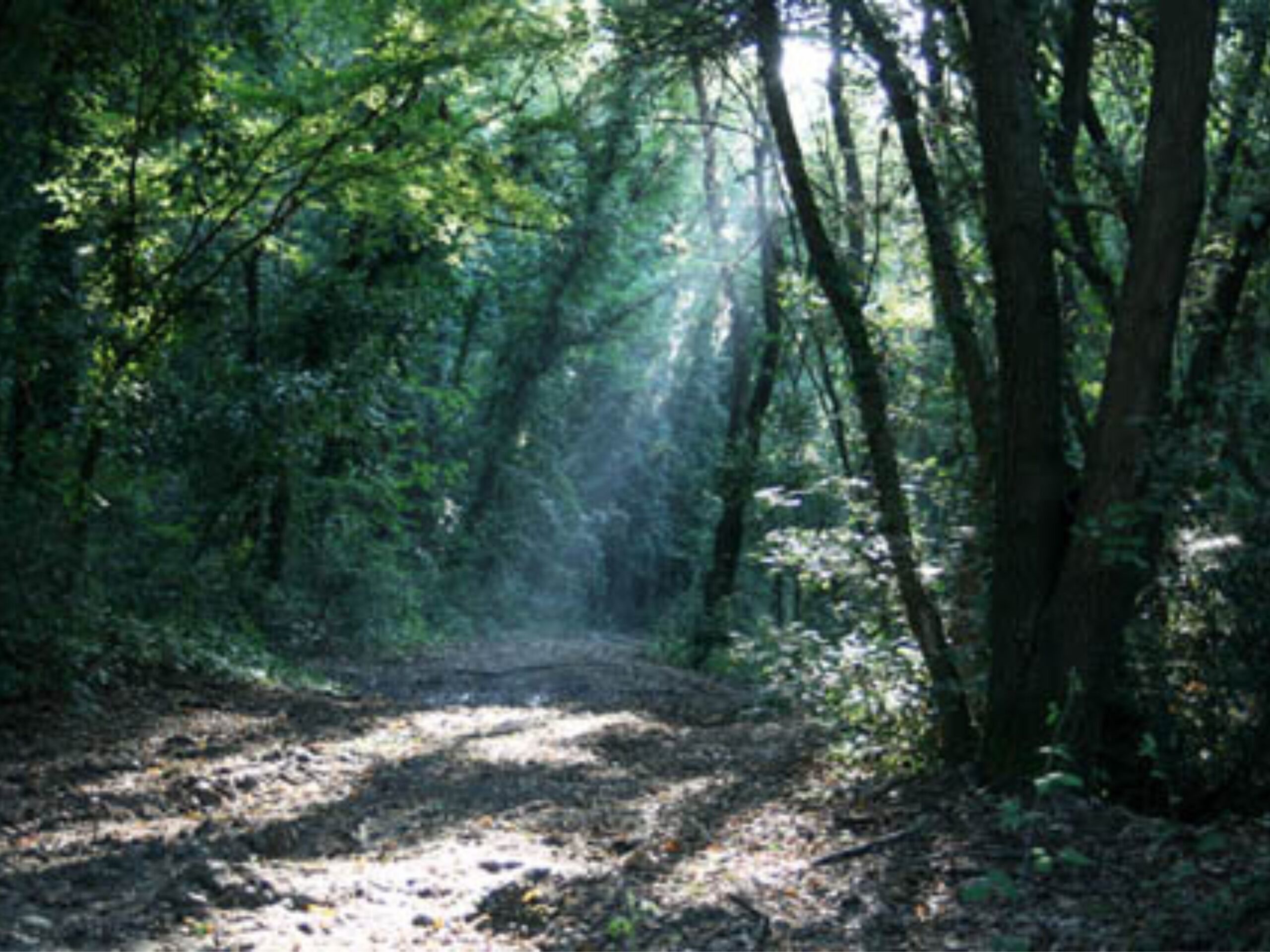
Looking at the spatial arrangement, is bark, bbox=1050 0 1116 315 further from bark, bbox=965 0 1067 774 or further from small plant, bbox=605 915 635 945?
small plant, bbox=605 915 635 945

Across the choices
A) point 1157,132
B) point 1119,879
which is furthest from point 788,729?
point 1157,132

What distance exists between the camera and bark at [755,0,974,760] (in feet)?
21.7

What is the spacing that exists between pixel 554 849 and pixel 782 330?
33.9 ft

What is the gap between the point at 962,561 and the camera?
6953 millimetres

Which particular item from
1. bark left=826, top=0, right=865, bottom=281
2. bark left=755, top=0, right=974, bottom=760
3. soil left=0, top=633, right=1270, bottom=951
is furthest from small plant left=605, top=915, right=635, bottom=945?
bark left=826, top=0, right=865, bottom=281

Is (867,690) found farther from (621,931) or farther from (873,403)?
(621,931)

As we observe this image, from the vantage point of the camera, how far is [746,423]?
64.3 ft

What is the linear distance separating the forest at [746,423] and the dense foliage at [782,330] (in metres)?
0.04

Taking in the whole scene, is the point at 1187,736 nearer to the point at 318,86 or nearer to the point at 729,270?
the point at 318,86

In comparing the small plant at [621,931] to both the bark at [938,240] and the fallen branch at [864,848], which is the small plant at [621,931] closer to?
the fallen branch at [864,848]

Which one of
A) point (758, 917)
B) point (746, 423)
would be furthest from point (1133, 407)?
point (746, 423)

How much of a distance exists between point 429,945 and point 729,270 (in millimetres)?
11524

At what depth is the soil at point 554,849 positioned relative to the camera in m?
4.64

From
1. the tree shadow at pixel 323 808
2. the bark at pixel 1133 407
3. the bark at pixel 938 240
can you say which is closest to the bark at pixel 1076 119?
the bark at pixel 938 240
